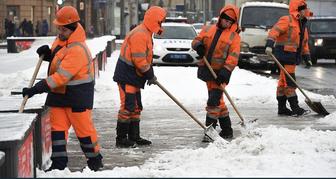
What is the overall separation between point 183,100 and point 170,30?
10012 mm

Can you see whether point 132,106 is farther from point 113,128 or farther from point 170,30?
point 170,30

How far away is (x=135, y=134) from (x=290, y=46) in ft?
12.5

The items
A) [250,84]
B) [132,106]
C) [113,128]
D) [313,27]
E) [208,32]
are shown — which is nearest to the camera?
[132,106]

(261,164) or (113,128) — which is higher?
(261,164)

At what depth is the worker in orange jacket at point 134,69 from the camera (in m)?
8.17

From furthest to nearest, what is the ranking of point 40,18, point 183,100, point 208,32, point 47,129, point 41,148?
point 40,18 → point 183,100 → point 208,32 → point 47,129 → point 41,148

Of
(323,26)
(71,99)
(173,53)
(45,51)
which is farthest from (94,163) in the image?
(323,26)

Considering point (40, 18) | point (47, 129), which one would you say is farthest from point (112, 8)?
point (47, 129)

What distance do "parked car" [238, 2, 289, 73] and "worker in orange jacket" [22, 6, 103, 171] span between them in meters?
14.6

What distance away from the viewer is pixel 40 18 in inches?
2164

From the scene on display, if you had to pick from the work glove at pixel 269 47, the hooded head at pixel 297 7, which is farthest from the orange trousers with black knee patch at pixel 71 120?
the hooded head at pixel 297 7

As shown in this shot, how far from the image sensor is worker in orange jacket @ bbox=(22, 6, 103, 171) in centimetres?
644

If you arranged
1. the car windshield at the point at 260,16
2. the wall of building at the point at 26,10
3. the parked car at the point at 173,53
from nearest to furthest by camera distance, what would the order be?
1. the parked car at the point at 173,53
2. the car windshield at the point at 260,16
3. the wall of building at the point at 26,10

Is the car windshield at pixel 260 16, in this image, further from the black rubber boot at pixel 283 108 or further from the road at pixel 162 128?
the black rubber boot at pixel 283 108
